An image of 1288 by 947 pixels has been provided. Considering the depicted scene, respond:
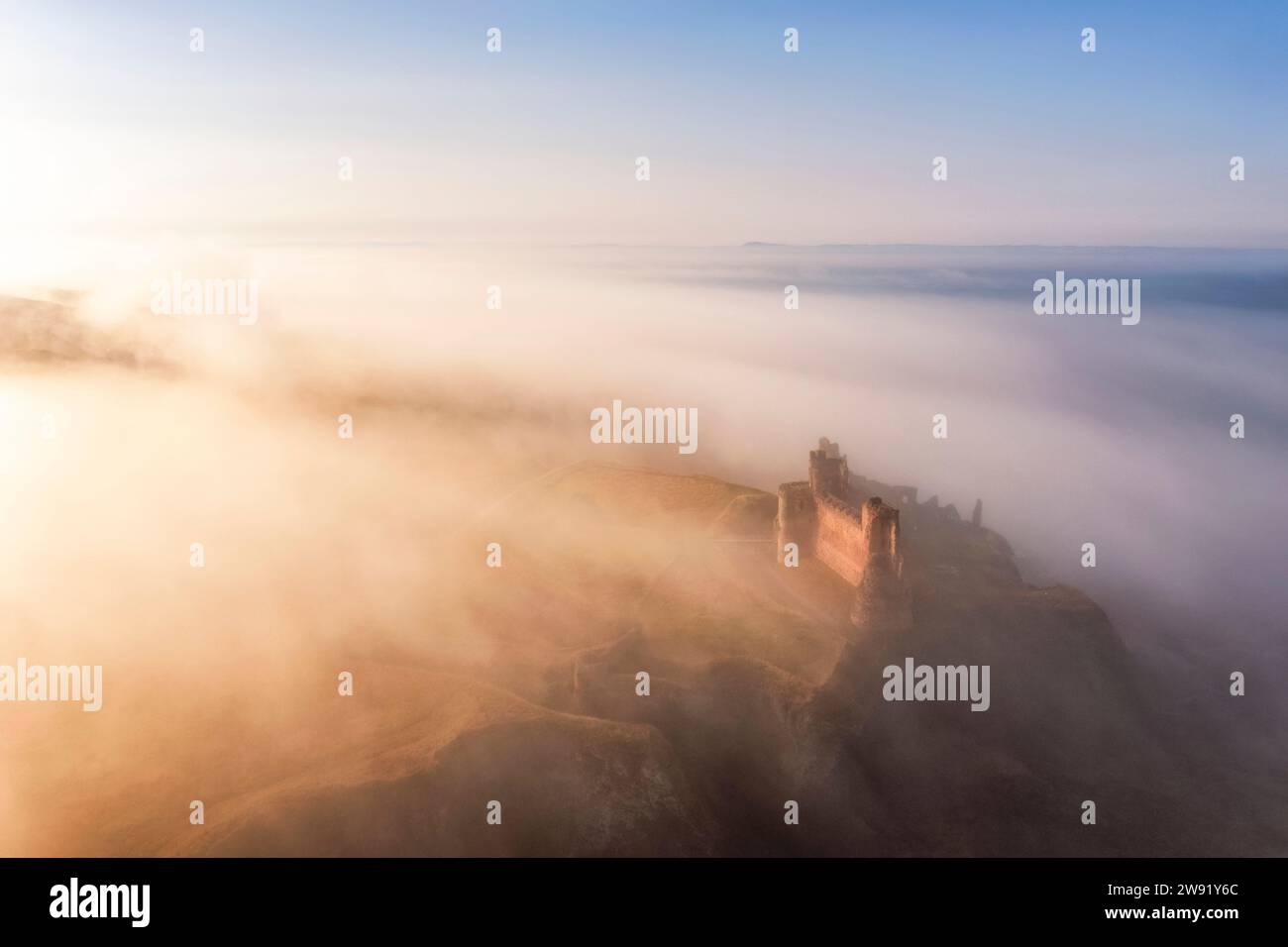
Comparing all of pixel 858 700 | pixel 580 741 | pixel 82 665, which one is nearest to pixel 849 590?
pixel 858 700

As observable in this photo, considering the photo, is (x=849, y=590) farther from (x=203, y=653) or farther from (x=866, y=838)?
(x=203, y=653)

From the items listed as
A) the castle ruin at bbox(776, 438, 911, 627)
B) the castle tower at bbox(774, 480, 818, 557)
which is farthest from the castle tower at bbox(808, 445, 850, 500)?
the castle tower at bbox(774, 480, 818, 557)

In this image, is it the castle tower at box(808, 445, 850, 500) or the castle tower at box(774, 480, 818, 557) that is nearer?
the castle tower at box(808, 445, 850, 500)

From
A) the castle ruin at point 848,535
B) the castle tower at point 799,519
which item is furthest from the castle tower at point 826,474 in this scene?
the castle tower at point 799,519

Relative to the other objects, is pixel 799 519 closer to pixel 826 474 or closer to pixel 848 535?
pixel 826 474

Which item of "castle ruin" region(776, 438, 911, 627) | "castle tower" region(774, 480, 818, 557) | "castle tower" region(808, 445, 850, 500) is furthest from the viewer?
"castle tower" region(774, 480, 818, 557)

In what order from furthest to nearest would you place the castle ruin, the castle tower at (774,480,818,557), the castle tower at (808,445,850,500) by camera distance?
the castle tower at (774,480,818,557), the castle tower at (808,445,850,500), the castle ruin

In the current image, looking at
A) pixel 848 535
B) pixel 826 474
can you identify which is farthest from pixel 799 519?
pixel 848 535

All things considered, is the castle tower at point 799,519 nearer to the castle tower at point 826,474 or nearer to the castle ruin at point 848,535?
the castle ruin at point 848,535

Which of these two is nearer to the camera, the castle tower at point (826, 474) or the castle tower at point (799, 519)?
the castle tower at point (826, 474)

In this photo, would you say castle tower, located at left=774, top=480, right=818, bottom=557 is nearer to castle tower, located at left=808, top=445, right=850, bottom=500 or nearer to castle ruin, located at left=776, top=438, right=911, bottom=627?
castle ruin, located at left=776, top=438, right=911, bottom=627

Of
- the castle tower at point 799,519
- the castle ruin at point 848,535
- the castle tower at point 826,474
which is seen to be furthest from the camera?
the castle tower at point 799,519
